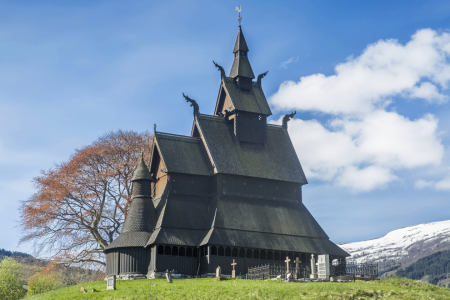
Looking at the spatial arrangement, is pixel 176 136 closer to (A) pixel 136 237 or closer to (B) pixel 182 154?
(B) pixel 182 154

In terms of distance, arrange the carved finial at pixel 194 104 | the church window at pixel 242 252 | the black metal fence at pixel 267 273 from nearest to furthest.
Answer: the black metal fence at pixel 267 273 < the church window at pixel 242 252 < the carved finial at pixel 194 104

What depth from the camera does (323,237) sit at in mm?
55906

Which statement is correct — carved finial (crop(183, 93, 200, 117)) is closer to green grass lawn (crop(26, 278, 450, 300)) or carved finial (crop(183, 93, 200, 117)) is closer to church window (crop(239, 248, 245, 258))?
church window (crop(239, 248, 245, 258))

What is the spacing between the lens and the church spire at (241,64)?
2402 inches

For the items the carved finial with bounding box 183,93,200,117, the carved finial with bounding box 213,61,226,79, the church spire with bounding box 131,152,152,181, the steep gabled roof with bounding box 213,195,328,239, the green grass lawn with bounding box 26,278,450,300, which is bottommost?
the green grass lawn with bounding box 26,278,450,300

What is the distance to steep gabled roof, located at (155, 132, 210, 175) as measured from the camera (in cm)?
5350

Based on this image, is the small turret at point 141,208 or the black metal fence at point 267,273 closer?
the black metal fence at point 267,273

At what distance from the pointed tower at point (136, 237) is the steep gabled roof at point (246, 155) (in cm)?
719

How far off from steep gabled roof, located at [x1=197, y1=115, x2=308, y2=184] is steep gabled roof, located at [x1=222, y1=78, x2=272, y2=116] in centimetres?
246

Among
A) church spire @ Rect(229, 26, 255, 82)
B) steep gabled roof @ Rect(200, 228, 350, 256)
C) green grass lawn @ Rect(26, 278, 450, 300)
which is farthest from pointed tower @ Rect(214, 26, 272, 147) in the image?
green grass lawn @ Rect(26, 278, 450, 300)

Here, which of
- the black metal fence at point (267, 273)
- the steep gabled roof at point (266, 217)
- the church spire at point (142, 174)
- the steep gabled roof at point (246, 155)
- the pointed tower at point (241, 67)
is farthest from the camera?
the pointed tower at point (241, 67)

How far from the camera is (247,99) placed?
5994cm

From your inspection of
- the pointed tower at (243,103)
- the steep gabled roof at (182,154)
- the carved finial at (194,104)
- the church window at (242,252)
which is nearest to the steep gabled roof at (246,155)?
the carved finial at (194,104)

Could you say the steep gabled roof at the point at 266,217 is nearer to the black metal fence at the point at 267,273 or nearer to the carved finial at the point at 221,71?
the black metal fence at the point at 267,273
